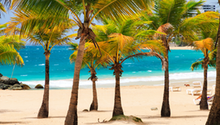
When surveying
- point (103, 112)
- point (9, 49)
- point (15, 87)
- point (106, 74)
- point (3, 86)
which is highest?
point (106, 74)

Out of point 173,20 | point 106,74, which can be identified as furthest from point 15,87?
point 106,74

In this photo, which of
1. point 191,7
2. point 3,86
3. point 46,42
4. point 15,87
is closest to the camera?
point 46,42

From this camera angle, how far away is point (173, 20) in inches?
405

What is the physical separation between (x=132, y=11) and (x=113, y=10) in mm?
566

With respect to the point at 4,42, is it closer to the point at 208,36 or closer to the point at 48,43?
the point at 48,43

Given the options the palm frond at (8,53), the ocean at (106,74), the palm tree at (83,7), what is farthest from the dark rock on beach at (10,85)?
the palm tree at (83,7)

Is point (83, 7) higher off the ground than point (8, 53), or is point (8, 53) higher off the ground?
point (83, 7)

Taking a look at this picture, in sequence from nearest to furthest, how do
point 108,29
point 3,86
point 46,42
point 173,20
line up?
point 108,29 → point 173,20 → point 46,42 → point 3,86

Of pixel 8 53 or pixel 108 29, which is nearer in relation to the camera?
pixel 108 29

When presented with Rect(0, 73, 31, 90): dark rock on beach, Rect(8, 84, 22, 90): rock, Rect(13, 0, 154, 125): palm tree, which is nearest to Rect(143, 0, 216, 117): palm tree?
Rect(13, 0, 154, 125): palm tree

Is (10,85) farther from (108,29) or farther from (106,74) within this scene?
(106,74)

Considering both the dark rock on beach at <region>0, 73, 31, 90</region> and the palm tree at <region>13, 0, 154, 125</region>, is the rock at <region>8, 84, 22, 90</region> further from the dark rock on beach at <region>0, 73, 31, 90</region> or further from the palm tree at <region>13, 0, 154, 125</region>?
the palm tree at <region>13, 0, 154, 125</region>

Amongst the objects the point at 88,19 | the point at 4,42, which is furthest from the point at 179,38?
the point at 4,42

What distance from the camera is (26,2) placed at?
633 cm
